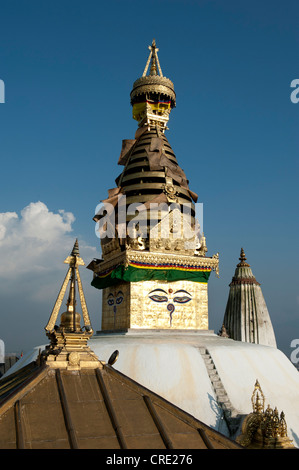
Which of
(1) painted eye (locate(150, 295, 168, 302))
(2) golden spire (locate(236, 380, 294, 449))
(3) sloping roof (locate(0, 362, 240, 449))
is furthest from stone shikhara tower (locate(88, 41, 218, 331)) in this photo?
(3) sloping roof (locate(0, 362, 240, 449))

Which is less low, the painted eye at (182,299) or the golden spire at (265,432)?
the painted eye at (182,299)

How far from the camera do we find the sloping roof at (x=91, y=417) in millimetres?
3631

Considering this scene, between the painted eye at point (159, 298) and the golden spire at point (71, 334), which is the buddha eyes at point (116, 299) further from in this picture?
the golden spire at point (71, 334)

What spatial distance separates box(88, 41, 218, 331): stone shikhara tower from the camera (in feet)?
54.1

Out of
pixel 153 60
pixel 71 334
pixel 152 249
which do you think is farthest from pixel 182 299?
pixel 153 60

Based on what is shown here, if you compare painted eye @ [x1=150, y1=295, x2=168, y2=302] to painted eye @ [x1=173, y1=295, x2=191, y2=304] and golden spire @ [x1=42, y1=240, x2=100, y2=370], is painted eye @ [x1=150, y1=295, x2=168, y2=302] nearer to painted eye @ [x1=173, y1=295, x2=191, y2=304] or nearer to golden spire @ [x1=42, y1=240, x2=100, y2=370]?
painted eye @ [x1=173, y1=295, x2=191, y2=304]

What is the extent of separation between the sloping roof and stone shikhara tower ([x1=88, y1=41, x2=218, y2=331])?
457 inches

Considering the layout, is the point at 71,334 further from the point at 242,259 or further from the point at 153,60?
the point at 242,259

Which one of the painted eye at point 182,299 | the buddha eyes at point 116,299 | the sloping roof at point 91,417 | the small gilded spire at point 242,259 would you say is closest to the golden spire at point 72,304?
the sloping roof at point 91,417

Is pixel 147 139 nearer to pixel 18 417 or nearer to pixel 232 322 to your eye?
pixel 232 322

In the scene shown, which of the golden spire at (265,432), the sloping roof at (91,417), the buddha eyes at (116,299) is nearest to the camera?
the sloping roof at (91,417)

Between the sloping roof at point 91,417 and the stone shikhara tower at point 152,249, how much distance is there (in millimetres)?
11615

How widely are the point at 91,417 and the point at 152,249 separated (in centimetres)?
1341

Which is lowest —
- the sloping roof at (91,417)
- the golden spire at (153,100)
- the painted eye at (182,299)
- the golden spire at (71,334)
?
the sloping roof at (91,417)
